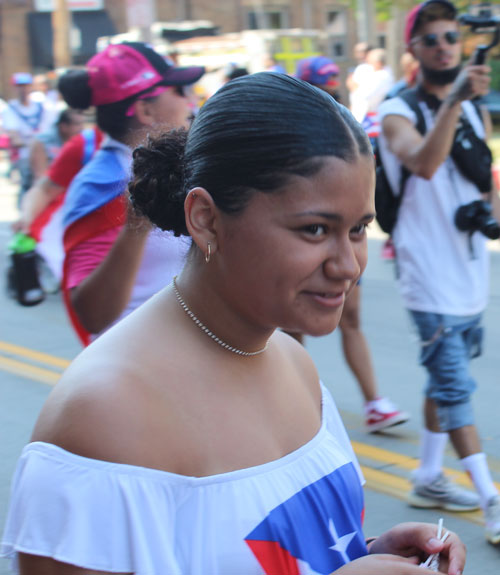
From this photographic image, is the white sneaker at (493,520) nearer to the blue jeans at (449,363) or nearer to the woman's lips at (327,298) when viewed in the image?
the blue jeans at (449,363)

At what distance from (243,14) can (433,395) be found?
35.4 metres

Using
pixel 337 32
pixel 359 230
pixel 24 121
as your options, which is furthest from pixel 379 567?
pixel 337 32

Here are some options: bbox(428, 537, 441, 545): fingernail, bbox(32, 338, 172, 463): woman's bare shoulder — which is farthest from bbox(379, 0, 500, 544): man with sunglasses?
bbox(32, 338, 172, 463): woman's bare shoulder

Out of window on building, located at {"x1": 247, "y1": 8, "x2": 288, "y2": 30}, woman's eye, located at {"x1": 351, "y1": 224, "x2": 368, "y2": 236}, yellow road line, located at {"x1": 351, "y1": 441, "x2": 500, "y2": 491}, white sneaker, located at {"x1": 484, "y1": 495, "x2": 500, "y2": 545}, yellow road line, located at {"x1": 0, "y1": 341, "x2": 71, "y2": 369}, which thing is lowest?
window on building, located at {"x1": 247, "y1": 8, "x2": 288, "y2": 30}

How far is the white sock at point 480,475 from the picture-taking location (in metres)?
3.79

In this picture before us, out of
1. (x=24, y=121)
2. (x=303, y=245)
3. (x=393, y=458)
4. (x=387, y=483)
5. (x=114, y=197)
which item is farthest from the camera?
(x=24, y=121)

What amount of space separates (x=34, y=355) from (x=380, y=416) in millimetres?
3188

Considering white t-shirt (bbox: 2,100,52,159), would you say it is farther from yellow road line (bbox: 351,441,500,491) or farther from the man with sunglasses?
the man with sunglasses

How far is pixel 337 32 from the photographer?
38281mm

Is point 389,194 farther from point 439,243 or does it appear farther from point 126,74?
point 126,74

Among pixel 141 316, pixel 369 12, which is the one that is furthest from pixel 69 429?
pixel 369 12

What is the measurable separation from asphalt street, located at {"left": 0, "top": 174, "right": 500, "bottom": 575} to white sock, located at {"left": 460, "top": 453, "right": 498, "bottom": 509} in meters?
0.21

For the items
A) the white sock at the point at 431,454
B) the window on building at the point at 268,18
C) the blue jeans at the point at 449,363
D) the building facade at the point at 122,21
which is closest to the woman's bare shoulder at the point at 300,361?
the blue jeans at the point at 449,363

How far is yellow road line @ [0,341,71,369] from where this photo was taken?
6.89 m
